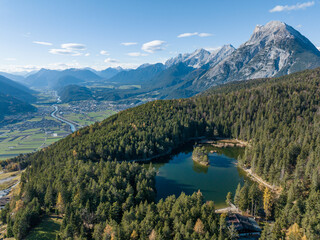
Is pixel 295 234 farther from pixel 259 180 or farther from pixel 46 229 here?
pixel 46 229

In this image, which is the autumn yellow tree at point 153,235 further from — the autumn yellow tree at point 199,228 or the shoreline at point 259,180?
the shoreline at point 259,180

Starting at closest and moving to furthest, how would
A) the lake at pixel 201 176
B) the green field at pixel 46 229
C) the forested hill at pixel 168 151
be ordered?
the forested hill at pixel 168 151
the green field at pixel 46 229
the lake at pixel 201 176

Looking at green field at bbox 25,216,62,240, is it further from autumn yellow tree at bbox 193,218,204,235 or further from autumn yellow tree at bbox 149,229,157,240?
autumn yellow tree at bbox 193,218,204,235

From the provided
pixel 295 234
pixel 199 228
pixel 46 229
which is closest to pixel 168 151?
pixel 46 229

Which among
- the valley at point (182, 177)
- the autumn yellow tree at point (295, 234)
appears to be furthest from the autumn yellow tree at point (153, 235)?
the autumn yellow tree at point (295, 234)

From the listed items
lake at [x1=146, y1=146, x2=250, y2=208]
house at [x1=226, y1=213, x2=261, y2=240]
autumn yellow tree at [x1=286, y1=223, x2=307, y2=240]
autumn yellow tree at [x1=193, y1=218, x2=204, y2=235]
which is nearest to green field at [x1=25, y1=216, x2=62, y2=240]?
lake at [x1=146, y1=146, x2=250, y2=208]

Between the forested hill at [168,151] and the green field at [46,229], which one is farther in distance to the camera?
the green field at [46,229]

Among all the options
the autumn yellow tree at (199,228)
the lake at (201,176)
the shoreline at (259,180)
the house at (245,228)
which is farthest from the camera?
the lake at (201,176)
